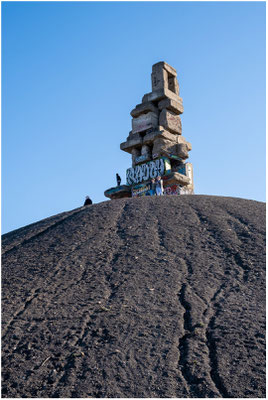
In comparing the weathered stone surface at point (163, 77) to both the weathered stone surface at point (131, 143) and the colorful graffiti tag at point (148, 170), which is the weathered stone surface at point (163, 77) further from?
the colorful graffiti tag at point (148, 170)

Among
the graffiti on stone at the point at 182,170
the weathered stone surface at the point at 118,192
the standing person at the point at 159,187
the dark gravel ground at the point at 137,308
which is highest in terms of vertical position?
the graffiti on stone at the point at 182,170

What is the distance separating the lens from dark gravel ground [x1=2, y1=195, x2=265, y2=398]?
7.91m

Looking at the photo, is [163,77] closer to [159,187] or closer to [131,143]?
[131,143]

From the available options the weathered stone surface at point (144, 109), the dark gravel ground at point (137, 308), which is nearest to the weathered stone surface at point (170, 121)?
the weathered stone surface at point (144, 109)

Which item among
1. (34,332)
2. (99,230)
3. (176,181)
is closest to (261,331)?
(34,332)

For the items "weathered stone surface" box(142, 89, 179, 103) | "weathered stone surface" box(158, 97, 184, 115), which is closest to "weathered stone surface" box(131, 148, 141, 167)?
"weathered stone surface" box(158, 97, 184, 115)

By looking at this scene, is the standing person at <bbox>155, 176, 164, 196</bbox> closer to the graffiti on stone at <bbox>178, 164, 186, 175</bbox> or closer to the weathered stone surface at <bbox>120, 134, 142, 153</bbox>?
the graffiti on stone at <bbox>178, 164, 186, 175</bbox>

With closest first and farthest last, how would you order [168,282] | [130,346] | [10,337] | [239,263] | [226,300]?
[130,346]
[10,337]
[226,300]
[168,282]
[239,263]

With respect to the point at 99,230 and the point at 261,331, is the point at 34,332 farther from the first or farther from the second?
the point at 99,230

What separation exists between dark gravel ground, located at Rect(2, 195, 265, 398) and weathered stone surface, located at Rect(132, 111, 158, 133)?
1142 cm

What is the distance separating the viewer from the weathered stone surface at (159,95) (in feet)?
86.8

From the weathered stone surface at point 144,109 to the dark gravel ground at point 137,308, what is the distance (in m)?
12.0

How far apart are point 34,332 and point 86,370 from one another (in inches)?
66.3

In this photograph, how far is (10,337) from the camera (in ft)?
30.3
